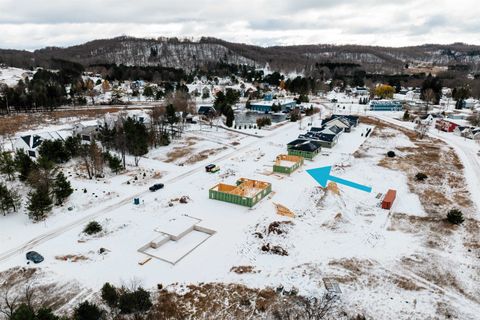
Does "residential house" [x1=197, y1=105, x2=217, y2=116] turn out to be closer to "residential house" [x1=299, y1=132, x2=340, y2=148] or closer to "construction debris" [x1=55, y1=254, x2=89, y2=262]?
"residential house" [x1=299, y1=132, x2=340, y2=148]

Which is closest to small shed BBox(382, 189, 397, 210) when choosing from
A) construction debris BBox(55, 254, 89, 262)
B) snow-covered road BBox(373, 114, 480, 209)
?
snow-covered road BBox(373, 114, 480, 209)

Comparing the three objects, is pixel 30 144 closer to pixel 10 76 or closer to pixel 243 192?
pixel 243 192

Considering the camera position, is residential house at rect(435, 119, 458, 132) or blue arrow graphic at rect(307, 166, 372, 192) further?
residential house at rect(435, 119, 458, 132)

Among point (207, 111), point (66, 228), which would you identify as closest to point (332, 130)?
point (207, 111)

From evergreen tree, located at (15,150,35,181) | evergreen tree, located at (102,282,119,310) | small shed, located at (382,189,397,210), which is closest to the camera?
evergreen tree, located at (102,282,119,310)

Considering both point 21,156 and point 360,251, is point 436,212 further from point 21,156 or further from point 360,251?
point 21,156

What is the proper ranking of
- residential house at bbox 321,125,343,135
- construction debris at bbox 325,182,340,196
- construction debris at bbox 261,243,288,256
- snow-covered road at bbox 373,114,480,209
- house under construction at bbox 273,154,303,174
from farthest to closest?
1. residential house at bbox 321,125,343,135
2. house under construction at bbox 273,154,303,174
3. snow-covered road at bbox 373,114,480,209
4. construction debris at bbox 325,182,340,196
5. construction debris at bbox 261,243,288,256
